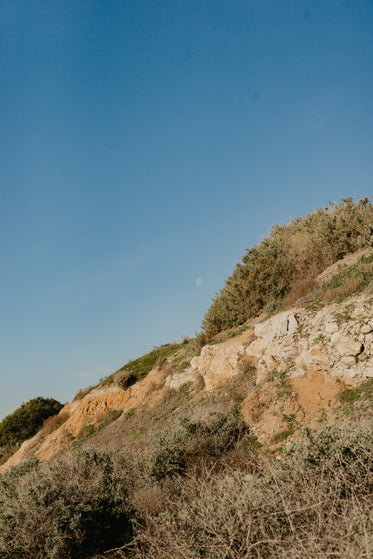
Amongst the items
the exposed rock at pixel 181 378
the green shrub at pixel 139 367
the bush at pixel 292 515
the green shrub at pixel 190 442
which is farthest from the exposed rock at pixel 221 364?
the bush at pixel 292 515

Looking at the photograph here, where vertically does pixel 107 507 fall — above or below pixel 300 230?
below

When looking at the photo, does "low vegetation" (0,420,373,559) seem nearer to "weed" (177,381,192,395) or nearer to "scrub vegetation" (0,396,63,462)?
"weed" (177,381,192,395)

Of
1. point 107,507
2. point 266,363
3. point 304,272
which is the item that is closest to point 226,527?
point 107,507

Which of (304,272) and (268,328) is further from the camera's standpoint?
(304,272)

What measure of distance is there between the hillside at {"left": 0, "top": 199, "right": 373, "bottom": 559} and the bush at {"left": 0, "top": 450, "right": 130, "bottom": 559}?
2 centimetres

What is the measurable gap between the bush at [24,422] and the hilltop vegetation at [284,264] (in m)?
20.5

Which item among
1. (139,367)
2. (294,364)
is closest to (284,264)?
(294,364)

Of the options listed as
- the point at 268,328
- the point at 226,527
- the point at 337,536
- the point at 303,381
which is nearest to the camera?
the point at 337,536

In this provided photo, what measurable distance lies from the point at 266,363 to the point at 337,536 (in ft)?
27.3

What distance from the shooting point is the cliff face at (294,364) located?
27.0 feet

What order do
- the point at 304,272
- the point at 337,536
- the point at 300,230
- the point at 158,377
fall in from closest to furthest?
1. the point at 337,536
2. the point at 304,272
3. the point at 158,377
4. the point at 300,230

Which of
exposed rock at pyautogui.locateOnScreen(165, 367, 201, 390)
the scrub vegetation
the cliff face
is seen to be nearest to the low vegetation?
the cliff face

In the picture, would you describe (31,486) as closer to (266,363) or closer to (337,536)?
(337,536)

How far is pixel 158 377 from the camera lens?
19906mm
